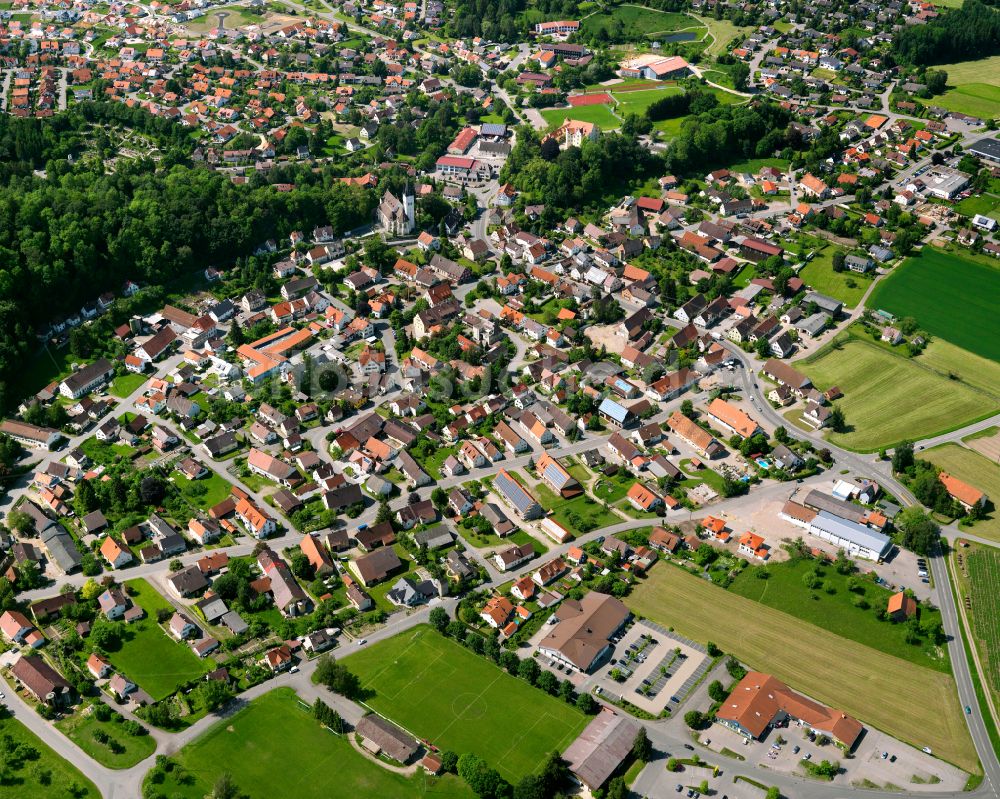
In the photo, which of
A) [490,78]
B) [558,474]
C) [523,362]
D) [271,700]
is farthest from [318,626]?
[490,78]

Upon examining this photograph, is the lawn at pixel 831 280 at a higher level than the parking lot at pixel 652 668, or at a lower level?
higher

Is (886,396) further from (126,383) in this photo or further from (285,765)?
(126,383)

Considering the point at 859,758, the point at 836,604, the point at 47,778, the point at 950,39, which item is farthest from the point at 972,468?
the point at 950,39

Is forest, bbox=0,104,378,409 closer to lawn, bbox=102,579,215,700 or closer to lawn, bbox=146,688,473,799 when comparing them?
lawn, bbox=102,579,215,700

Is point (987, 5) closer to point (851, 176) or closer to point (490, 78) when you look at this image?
point (851, 176)

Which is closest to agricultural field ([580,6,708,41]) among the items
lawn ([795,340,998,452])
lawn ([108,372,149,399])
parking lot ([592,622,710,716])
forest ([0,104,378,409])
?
forest ([0,104,378,409])

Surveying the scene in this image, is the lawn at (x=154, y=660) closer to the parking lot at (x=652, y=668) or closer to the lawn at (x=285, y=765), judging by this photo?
the lawn at (x=285, y=765)

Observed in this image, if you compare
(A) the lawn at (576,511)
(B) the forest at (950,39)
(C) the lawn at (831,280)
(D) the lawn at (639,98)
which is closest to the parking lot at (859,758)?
(A) the lawn at (576,511)
